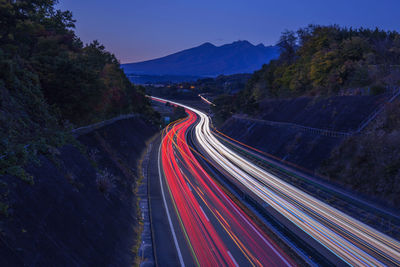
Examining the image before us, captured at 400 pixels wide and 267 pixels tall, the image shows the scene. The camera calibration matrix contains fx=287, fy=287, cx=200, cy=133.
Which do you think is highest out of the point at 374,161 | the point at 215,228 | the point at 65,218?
the point at 65,218

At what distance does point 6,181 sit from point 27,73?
14130mm

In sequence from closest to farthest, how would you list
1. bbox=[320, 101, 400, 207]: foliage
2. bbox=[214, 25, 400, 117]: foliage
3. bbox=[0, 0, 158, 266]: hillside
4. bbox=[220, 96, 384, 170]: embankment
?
bbox=[0, 0, 158, 266]: hillside
bbox=[320, 101, 400, 207]: foliage
bbox=[220, 96, 384, 170]: embankment
bbox=[214, 25, 400, 117]: foliage

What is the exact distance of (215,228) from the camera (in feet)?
56.6

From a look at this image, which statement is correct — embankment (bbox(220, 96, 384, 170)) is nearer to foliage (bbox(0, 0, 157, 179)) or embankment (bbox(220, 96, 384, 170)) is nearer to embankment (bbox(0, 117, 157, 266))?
embankment (bbox(0, 117, 157, 266))

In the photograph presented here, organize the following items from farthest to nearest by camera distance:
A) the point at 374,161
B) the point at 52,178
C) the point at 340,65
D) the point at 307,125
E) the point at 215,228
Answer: the point at 340,65
the point at 307,125
the point at 374,161
the point at 215,228
the point at 52,178

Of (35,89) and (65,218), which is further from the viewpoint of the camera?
(35,89)

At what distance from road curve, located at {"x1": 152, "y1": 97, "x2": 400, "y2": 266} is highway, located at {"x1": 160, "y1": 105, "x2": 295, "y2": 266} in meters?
2.52

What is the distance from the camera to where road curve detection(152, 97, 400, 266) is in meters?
13.4

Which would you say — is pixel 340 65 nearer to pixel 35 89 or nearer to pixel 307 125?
pixel 307 125

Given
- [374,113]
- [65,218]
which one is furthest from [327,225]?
[374,113]

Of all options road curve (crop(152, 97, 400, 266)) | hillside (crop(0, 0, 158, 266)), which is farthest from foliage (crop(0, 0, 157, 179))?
road curve (crop(152, 97, 400, 266))

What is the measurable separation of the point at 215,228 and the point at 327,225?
21.4 ft

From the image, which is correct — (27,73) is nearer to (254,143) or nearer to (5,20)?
(5,20)

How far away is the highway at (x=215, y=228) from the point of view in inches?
549
